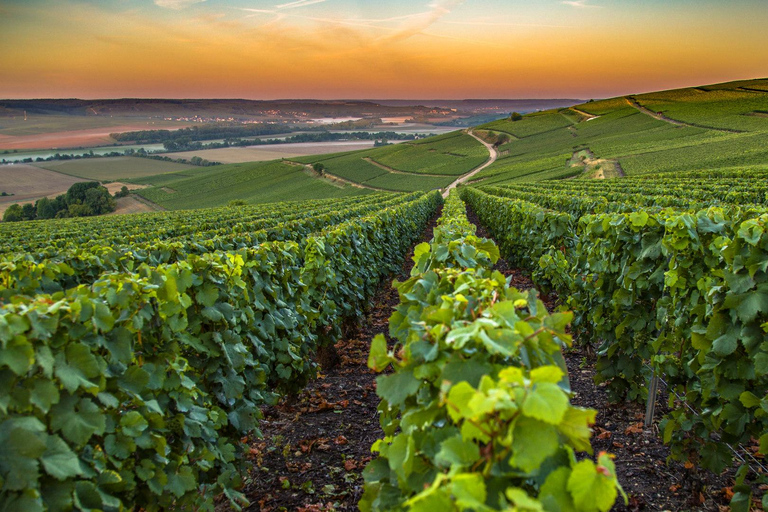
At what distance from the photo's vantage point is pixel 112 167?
132625mm

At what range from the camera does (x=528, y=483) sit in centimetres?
173

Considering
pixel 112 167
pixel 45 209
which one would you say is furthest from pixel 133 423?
pixel 112 167

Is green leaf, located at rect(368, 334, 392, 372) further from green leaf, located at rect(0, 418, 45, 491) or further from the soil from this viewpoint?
the soil

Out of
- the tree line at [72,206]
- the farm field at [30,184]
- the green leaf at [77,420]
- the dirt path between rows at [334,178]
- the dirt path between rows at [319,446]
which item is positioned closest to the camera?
the green leaf at [77,420]

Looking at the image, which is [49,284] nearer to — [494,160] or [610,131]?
[494,160]

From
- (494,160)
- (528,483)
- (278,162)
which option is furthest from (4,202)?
(528,483)

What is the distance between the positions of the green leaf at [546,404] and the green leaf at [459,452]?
0.25 m

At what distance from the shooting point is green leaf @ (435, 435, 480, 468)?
141 cm

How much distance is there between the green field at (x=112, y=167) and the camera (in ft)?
394

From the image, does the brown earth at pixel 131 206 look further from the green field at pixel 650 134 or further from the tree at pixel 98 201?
the green field at pixel 650 134

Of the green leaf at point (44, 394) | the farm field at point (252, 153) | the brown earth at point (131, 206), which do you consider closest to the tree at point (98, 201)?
the brown earth at point (131, 206)

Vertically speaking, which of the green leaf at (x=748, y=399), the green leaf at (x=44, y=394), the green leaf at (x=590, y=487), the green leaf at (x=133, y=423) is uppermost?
the green leaf at (x=590, y=487)

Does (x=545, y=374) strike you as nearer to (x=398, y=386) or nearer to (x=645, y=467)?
(x=398, y=386)

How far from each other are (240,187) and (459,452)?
96369 millimetres
